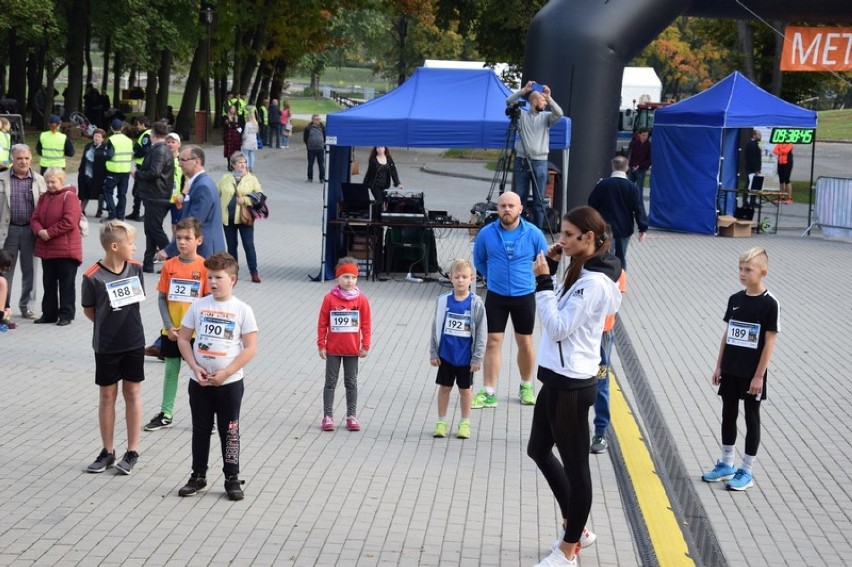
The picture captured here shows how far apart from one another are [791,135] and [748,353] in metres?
16.0

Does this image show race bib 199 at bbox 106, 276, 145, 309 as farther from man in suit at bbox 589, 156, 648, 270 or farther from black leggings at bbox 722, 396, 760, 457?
man in suit at bbox 589, 156, 648, 270

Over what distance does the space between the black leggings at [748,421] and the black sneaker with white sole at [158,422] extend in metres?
4.02

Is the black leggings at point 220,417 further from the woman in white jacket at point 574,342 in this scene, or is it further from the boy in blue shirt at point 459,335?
the woman in white jacket at point 574,342

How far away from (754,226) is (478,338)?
55.9 ft

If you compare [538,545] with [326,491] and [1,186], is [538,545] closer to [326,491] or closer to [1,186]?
[326,491]

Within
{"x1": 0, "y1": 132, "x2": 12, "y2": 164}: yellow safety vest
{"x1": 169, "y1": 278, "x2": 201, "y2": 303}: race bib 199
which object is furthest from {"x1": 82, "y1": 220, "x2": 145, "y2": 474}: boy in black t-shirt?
{"x1": 0, "y1": 132, "x2": 12, "y2": 164}: yellow safety vest

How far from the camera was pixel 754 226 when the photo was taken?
24641 mm

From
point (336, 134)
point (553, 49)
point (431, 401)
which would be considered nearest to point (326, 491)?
point (431, 401)

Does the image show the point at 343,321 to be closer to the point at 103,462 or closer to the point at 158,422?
the point at 158,422

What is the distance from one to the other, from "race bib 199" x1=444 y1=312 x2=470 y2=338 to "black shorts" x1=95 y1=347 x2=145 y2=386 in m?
2.22

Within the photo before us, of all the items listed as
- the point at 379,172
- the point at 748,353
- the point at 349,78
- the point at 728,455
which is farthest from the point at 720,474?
the point at 349,78

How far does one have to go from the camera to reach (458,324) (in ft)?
28.9

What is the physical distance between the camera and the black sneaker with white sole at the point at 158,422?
8.95 metres

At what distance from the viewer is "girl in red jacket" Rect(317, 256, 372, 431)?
8.88 meters
